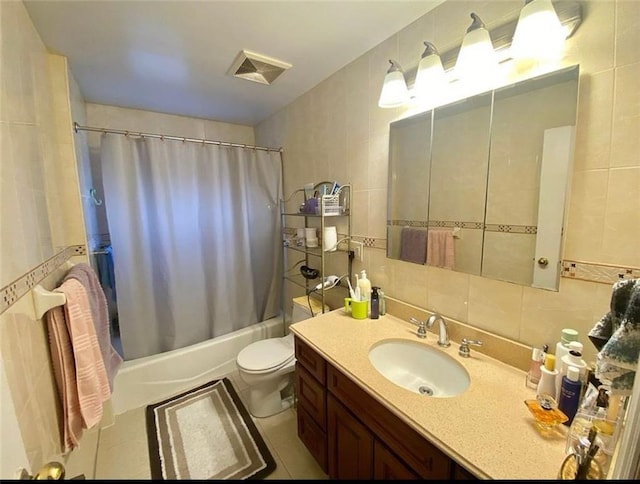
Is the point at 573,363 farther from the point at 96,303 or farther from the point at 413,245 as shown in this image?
the point at 96,303

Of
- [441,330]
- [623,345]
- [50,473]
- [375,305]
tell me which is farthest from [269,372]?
[623,345]

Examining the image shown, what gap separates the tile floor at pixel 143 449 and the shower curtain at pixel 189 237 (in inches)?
18.8

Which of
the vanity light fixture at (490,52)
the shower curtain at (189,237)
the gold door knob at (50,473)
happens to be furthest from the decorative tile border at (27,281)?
the vanity light fixture at (490,52)

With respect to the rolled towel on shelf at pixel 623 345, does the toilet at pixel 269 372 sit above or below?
below

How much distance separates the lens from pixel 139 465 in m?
1.43

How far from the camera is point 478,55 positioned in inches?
38.1

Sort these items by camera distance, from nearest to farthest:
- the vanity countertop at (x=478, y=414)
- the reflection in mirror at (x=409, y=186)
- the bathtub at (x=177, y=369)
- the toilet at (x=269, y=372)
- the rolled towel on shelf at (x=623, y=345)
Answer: the rolled towel on shelf at (x=623, y=345)
the vanity countertop at (x=478, y=414)
the reflection in mirror at (x=409, y=186)
the toilet at (x=269, y=372)
the bathtub at (x=177, y=369)

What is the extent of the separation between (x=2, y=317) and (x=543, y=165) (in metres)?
1.70

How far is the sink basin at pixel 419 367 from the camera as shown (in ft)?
3.49

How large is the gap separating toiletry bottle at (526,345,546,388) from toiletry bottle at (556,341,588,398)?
0.27 feet

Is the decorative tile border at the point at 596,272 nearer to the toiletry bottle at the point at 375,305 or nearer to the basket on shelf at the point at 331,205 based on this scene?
the toiletry bottle at the point at 375,305

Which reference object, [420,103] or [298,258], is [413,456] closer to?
[420,103]

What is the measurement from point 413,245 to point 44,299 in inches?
60.4

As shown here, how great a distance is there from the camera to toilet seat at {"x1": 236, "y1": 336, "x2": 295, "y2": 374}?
65.3 inches
